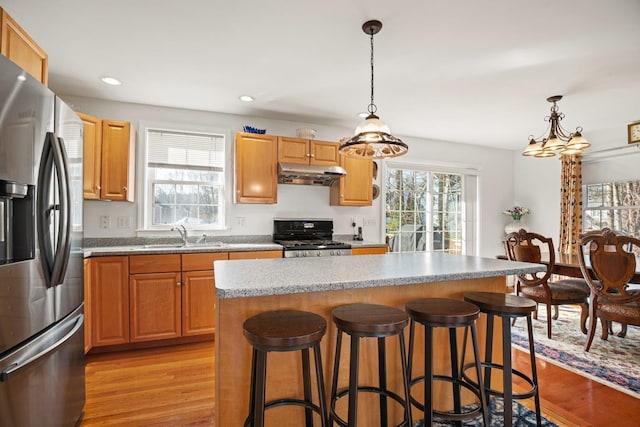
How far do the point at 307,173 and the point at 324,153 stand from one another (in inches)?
15.9

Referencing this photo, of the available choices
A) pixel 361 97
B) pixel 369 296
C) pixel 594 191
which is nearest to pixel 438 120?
pixel 361 97

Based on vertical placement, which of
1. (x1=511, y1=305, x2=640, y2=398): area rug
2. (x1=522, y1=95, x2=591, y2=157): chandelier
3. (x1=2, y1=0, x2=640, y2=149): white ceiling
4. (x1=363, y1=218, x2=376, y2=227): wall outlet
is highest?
(x1=2, y1=0, x2=640, y2=149): white ceiling

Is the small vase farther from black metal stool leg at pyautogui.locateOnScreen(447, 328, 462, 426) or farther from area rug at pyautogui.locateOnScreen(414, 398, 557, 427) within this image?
black metal stool leg at pyautogui.locateOnScreen(447, 328, 462, 426)

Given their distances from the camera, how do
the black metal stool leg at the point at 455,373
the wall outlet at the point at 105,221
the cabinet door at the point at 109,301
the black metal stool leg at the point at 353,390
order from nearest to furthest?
the black metal stool leg at the point at 353,390 < the black metal stool leg at the point at 455,373 < the cabinet door at the point at 109,301 < the wall outlet at the point at 105,221

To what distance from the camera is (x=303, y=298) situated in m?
1.66

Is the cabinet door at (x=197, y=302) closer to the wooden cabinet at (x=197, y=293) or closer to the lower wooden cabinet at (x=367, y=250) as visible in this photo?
the wooden cabinet at (x=197, y=293)

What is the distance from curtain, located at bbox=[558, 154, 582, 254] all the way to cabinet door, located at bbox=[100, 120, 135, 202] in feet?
18.4

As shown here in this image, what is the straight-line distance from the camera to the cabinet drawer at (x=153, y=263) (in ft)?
9.79

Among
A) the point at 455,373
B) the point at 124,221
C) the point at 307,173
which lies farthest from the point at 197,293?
the point at 455,373

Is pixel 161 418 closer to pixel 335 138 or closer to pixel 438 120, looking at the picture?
pixel 335 138

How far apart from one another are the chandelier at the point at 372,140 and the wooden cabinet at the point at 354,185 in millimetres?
1770

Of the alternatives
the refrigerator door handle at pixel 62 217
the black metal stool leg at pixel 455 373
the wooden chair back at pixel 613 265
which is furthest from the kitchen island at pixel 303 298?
the wooden chair back at pixel 613 265

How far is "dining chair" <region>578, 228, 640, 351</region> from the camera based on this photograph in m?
2.66

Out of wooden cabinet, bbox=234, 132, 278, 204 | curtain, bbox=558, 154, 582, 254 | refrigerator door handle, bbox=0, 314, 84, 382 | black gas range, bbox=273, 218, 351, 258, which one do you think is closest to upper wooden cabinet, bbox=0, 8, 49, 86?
refrigerator door handle, bbox=0, 314, 84, 382
